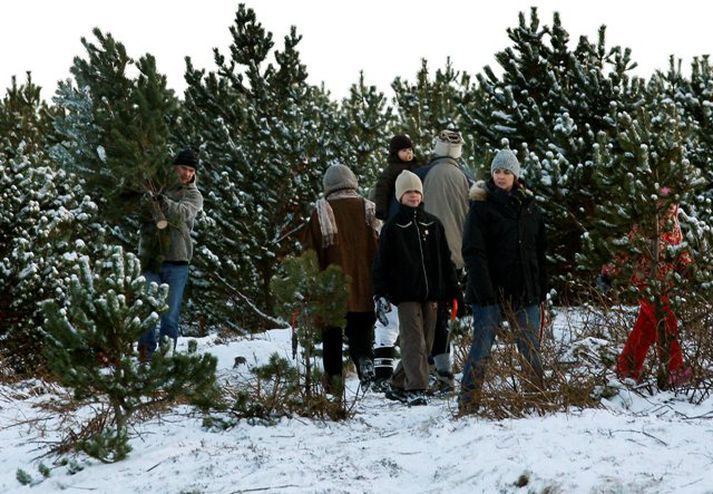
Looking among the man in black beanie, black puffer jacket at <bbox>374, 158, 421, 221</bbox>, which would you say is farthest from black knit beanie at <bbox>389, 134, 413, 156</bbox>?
the man in black beanie

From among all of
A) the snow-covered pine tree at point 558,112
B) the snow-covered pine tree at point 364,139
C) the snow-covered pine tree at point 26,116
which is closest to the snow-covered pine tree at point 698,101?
the snow-covered pine tree at point 558,112

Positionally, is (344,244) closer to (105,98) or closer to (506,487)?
(105,98)

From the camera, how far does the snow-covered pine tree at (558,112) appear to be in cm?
1145

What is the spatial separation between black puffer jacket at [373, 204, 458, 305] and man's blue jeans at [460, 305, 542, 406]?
0.82 meters

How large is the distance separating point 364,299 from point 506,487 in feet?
10.2

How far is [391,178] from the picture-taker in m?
7.79

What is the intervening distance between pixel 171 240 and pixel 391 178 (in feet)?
6.47

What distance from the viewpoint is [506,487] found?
4.37 meters

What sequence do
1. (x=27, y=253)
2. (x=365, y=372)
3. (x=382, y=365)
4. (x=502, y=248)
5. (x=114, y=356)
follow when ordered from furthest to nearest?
(x=27, y=253)
(x=365, y=372)
(x=382, y=365)
(x=502, y=248)
(x=114, y=356)

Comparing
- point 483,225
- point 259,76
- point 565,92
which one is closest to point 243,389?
point 483,225

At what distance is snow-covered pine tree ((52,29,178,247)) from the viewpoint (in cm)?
744

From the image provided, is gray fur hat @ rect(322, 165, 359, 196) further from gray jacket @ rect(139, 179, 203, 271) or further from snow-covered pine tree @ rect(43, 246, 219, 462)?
snow-covered pine tree @ rect(43, 246, 219, 462)

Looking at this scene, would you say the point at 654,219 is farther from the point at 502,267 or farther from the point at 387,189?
the point at 387,189

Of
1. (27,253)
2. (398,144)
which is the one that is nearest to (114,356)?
(398,144)
